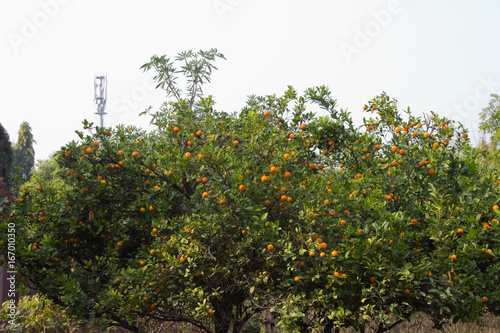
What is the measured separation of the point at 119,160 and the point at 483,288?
3.49 meters

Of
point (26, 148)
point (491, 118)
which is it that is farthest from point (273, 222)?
point (26, 148)

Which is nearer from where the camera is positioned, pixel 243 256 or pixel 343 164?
pixel 243 256

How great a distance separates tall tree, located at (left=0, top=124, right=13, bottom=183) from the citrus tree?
15625mm

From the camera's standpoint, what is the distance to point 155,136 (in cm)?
478

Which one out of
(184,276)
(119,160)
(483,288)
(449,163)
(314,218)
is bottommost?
(483,288)

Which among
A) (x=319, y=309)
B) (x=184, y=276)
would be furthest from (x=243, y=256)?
(x=319, y=309)

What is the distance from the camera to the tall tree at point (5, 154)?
17.9 m

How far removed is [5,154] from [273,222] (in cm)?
1787

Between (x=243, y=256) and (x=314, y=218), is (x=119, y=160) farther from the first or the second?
(x=314, y=218)

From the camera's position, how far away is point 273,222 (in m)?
3.62

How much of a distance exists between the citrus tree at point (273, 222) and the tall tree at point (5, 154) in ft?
51.3

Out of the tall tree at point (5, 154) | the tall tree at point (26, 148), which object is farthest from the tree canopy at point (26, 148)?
the tall tree at point (5, 154)

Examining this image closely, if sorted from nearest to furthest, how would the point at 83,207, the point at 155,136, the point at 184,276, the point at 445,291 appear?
1. the point at 445,291
2. the point at 184,276
3. the point at 83,207
4. the point at 155,136

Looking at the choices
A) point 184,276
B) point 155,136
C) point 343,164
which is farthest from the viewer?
point 155,136
